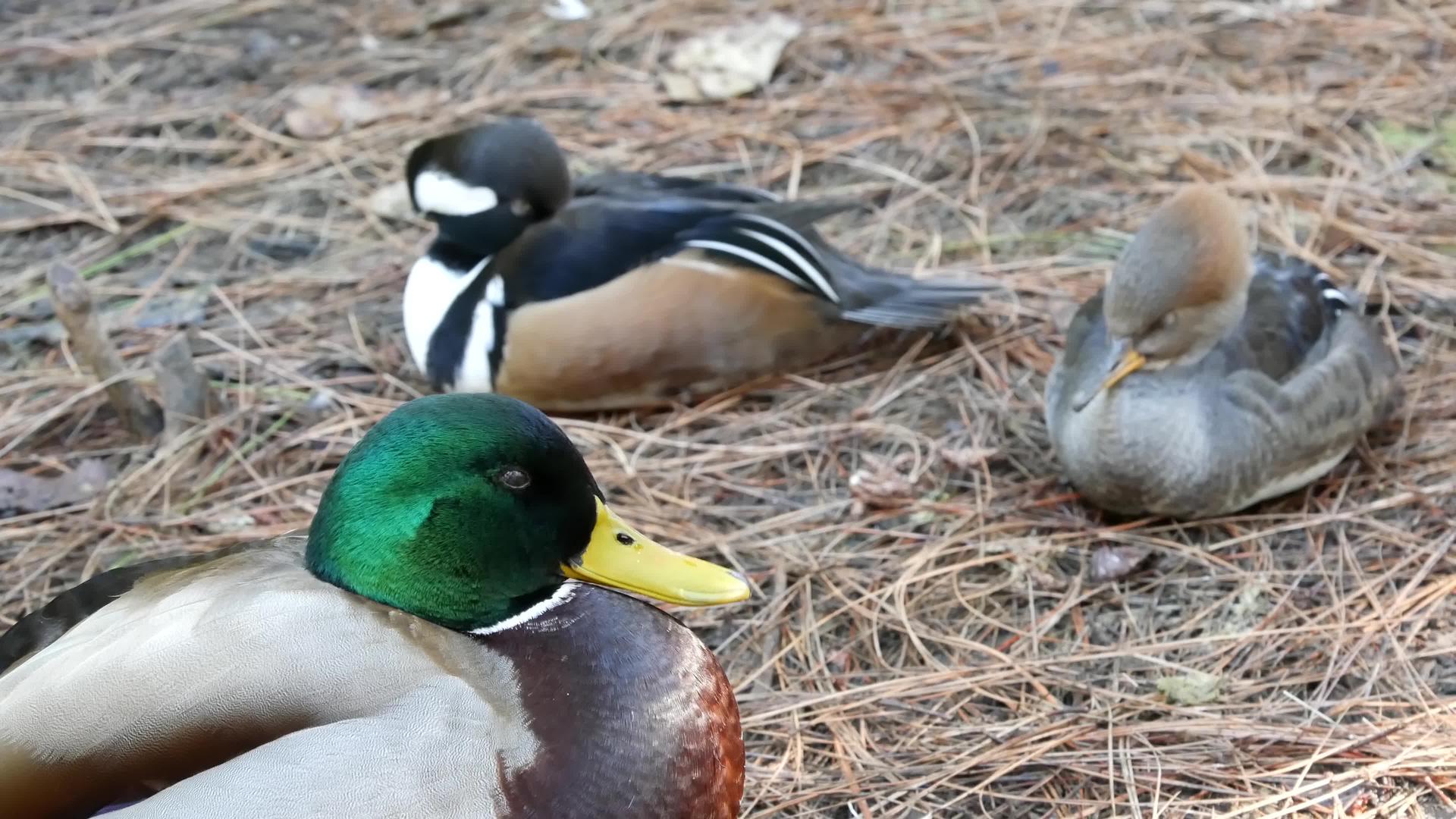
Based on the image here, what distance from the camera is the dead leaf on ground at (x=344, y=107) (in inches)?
181

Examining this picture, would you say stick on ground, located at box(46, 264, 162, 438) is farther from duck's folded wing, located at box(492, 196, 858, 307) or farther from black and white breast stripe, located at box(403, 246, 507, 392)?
duck's folded wing, located at box(492, 196, 858, 307)

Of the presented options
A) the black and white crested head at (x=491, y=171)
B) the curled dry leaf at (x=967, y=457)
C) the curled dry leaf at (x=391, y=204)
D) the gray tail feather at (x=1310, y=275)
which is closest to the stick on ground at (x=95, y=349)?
the black and white crested head at (x=491, y=171)

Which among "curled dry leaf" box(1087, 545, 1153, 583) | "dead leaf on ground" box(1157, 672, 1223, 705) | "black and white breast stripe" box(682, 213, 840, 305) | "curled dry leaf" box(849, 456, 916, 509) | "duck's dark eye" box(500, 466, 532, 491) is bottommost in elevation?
"curled dry leaf" box(1087, 545, 1153, 583)

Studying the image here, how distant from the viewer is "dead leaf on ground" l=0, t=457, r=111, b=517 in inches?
120

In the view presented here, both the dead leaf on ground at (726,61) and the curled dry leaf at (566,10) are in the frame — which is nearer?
the dead leaf on ground at (726,61)

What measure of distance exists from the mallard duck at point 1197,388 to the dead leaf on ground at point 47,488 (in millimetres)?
2210

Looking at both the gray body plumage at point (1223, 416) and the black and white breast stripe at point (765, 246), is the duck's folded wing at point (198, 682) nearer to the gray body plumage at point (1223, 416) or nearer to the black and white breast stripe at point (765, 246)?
the gray body plumage at point (1223, 416)

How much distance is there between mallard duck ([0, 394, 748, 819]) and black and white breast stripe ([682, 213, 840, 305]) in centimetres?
153

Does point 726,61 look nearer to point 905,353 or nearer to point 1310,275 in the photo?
point 905,353

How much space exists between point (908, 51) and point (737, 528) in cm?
257

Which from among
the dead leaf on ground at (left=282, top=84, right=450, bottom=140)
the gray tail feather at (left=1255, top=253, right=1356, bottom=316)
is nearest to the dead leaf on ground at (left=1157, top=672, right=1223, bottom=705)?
the gray tail feather at (left=1255, top=253, right=1356, bottom=316)

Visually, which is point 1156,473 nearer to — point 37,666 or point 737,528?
point 737,528

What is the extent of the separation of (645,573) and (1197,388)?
4.89 ft

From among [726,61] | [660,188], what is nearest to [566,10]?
[726,61]
